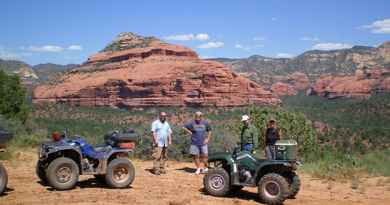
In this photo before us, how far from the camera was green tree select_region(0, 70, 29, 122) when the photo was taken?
29055 mm

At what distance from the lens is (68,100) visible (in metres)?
98.8

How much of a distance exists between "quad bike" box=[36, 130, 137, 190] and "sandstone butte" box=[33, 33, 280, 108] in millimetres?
83464

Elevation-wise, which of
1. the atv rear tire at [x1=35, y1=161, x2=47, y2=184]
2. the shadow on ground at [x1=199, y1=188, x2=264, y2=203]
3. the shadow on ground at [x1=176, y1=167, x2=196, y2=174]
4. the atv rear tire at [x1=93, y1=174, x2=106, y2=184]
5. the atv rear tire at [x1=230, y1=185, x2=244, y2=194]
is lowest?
the shadow on ground at [x1=199, y1=188, x2=264, y2=203]

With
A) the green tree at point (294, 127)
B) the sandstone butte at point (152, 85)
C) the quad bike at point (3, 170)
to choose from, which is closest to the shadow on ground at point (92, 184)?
the quad bike at point (3, 170)

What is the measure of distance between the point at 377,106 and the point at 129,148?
77582 millimetres

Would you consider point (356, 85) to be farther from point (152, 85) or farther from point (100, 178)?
point (100, 178)

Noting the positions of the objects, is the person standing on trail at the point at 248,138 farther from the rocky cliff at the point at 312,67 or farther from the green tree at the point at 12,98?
the rocky cliff at the point at 312,67

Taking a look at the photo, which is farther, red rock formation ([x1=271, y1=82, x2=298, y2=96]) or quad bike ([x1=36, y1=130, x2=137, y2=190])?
red rock formation ([x1=271, y1=82, x2=298, y2=96])

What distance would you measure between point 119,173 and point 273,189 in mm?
3280

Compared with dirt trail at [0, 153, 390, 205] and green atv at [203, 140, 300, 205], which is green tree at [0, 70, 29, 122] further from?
green atv at [203, 140, 300, 205]

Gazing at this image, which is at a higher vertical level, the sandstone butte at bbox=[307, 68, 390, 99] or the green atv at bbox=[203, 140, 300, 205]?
the sandstone butte at bbox=[307, 68, 390, 99]

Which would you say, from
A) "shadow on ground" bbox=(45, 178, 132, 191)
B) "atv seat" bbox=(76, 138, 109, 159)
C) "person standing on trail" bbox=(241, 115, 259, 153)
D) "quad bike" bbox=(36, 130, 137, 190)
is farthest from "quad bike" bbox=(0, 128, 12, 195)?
"person standing on trail" bbox=(241, 115, 259, 153)

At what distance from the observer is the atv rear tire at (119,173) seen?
9.70 metres

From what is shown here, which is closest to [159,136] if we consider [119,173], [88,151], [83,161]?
[119,173]
